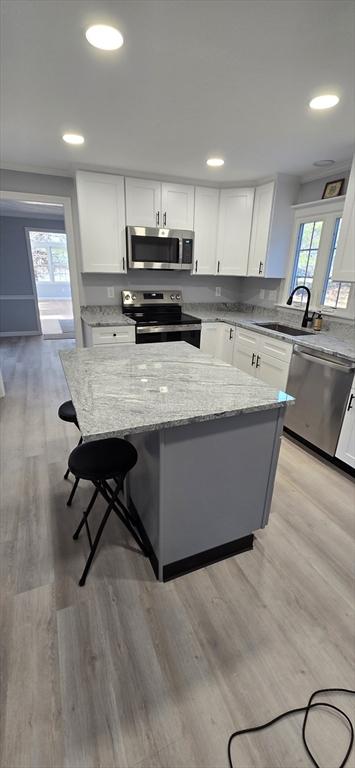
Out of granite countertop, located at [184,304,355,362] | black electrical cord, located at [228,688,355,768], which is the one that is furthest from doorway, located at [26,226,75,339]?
black electrical cord, located at [228,688,355,768]

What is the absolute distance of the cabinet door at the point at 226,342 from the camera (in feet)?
12.9

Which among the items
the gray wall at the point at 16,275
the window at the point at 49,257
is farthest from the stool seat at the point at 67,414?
the window at the point at 49,257

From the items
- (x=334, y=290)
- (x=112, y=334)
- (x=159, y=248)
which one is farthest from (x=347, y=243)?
(x=112, y=334)

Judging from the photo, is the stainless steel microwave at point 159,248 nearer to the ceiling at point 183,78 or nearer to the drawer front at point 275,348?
the ceiling at point 183,78

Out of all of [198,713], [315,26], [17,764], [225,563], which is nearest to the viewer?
[17,764]

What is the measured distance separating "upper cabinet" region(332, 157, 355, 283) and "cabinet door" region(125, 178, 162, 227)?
6.36 ft

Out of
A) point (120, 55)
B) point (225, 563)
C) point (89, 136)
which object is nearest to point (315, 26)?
point (120, 55)

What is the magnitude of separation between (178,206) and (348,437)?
9.81 ft

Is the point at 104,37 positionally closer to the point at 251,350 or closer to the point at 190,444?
the point at 190,444

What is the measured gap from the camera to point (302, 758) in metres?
1.09

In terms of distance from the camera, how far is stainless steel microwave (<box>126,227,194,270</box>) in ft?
11.8

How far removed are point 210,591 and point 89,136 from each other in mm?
3141

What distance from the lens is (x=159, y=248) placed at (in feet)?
12.3

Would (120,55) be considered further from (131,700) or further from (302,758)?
(302,758)
